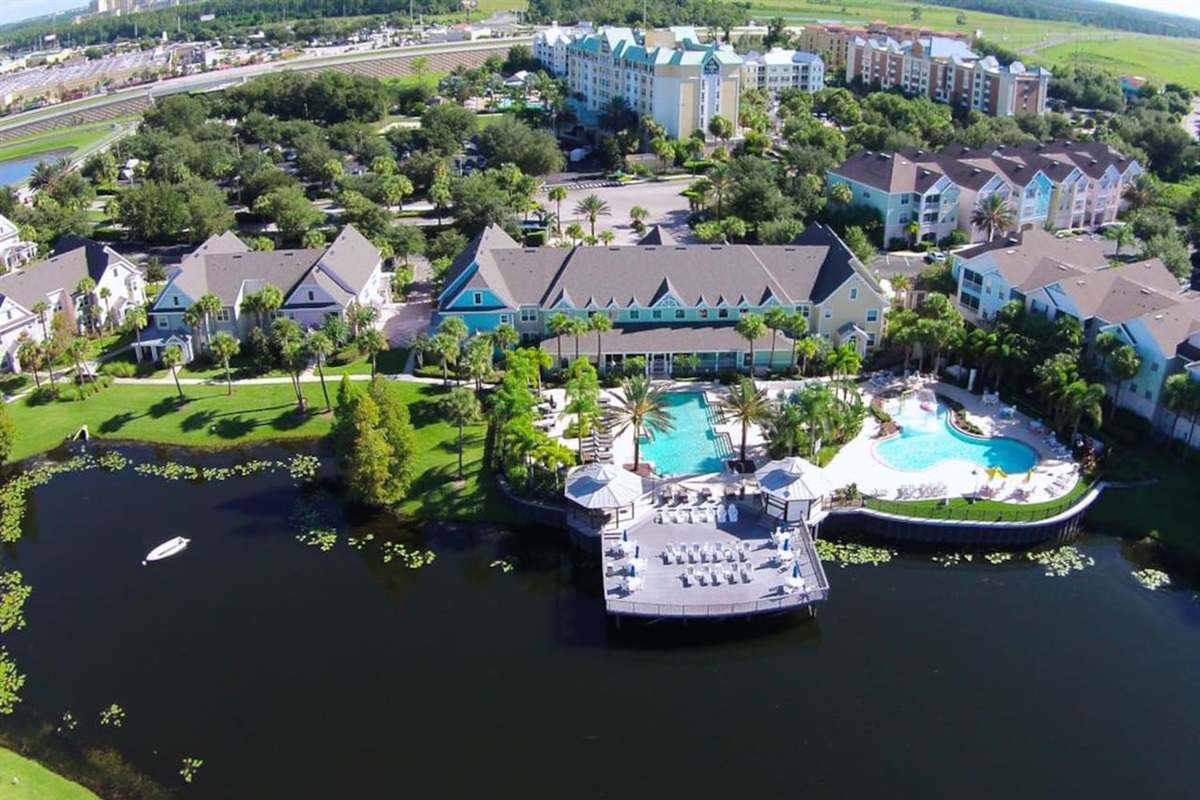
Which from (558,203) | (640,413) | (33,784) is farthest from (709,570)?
(558,203)

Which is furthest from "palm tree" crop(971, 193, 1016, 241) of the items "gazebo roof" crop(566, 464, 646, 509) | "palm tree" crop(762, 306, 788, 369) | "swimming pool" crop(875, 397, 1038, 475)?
"gazebo roof" crop(566, 464, 646, 509)

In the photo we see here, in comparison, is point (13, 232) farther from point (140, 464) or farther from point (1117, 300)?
point (1117, 300)

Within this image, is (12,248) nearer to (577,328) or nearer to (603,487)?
(577,328)

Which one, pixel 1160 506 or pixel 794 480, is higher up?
pixel 794 480

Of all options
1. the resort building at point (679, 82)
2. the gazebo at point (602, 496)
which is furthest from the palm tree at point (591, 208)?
the gazebo at point (602, 496)

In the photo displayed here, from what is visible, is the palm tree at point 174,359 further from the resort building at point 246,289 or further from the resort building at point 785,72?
the resort building at point 785,72

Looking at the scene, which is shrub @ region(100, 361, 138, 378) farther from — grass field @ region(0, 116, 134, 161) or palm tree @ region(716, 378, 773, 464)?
grass field @ region(0, 116, 134, 161)
